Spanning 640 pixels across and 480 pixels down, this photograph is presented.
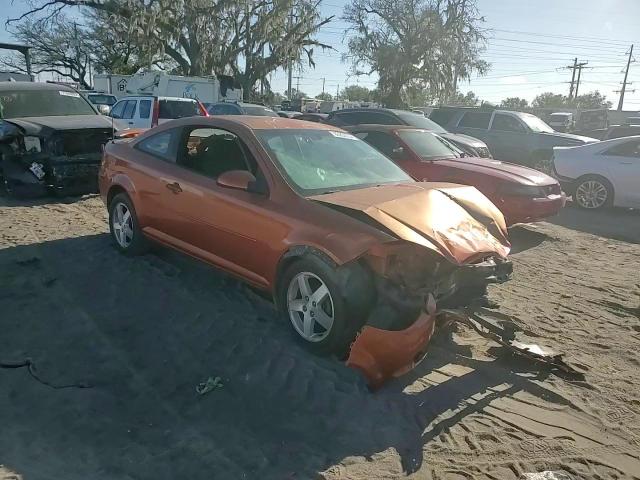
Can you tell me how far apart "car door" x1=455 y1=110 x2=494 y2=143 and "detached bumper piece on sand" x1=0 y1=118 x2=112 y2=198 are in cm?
1024

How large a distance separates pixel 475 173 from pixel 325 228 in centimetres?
449

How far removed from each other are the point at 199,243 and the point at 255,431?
85.0 inches

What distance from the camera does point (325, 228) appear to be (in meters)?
3.55

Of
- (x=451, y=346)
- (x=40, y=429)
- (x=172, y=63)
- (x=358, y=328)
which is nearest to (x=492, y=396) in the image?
(x=451, y=346)

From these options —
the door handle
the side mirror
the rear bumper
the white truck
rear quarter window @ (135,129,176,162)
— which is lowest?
the rear bumper

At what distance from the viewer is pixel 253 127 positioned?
4.50 m

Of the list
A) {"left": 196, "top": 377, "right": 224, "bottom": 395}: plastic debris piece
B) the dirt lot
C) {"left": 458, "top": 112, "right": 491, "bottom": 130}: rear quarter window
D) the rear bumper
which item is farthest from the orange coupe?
{"left": 458, "top": 112, "right": 491, "bottom": 130}: rear quarter window

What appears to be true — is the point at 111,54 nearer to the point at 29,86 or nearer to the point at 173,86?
the point at 173,86

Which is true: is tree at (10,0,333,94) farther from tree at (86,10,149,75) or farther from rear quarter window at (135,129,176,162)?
rear quarter window at (135,129,176,162)

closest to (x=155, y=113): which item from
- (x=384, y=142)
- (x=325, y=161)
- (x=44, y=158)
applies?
(x=44, y=158)

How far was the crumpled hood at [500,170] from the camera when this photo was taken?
723 centimetres

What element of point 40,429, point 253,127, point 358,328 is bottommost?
point 40,429

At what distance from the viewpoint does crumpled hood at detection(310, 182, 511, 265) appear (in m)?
3.39

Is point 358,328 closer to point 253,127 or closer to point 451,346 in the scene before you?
point 451,346
